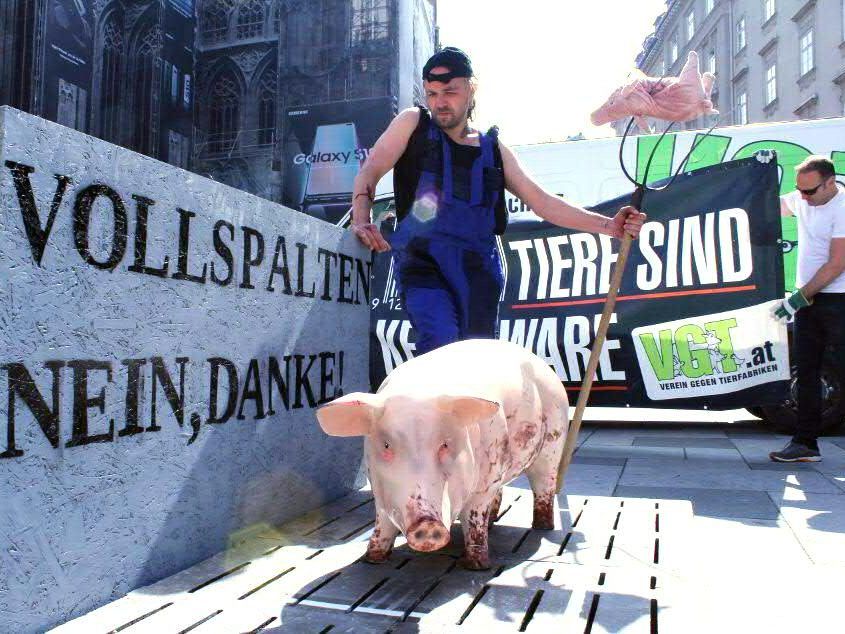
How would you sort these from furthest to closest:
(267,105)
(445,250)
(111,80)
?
1. (267,105)
2. (111,80)
3. (445,250)

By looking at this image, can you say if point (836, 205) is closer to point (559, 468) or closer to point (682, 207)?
point (682, 207)

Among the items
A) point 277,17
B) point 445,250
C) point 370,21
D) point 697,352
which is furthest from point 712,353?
point 277,17

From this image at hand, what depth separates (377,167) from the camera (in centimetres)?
326

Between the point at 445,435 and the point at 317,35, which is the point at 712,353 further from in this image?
the point at 317,35

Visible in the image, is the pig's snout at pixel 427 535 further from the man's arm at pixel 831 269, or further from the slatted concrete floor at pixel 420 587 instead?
the man's arm at pixel 831 269

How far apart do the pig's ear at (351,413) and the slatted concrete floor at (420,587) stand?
52 centimetres

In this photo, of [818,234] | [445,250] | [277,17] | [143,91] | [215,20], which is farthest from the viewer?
[215,20]

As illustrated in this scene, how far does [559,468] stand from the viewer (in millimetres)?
3271

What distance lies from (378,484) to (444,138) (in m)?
1.65

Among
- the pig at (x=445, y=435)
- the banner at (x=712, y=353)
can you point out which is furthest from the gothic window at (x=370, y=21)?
the pig at (x=445, y=435)

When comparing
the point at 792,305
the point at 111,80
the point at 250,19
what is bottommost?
the point at 792,305

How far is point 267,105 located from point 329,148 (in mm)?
7482

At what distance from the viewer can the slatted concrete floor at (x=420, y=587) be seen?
80.4 inches

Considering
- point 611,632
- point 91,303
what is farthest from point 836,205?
point 91,303
